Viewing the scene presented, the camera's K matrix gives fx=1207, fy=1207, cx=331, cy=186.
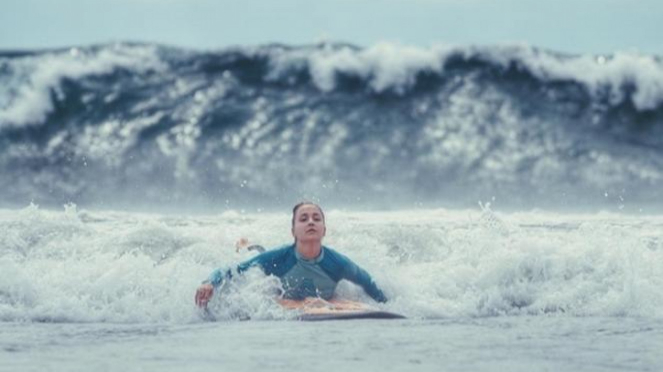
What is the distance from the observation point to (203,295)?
790cm

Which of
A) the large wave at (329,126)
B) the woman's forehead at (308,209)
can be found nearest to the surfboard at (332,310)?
the woman's forehead at (308,209)

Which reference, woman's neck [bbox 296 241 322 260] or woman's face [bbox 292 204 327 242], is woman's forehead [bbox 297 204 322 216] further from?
woman's neck [bbox 296 241 322 260]

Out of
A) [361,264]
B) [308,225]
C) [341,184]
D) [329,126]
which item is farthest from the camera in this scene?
[329,126]

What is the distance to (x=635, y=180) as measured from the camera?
17.2 m

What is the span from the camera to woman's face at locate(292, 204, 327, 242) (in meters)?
8.30

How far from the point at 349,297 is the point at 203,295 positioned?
1141 millimetres

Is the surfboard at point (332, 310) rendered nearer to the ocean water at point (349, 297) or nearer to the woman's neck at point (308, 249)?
the ocean water at point (349, 297)

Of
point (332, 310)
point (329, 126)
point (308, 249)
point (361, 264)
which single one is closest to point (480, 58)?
point (329, 126)

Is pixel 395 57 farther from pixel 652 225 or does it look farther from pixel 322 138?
pixel 652 225

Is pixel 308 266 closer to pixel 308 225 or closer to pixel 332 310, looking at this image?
pixel 308 225

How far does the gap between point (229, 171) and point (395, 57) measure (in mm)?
3634

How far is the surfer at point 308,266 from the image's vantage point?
8289mm

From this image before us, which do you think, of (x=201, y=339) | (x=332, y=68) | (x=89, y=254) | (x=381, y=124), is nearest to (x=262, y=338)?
(x=201, y=339)

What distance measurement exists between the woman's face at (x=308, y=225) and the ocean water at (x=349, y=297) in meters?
0.39
